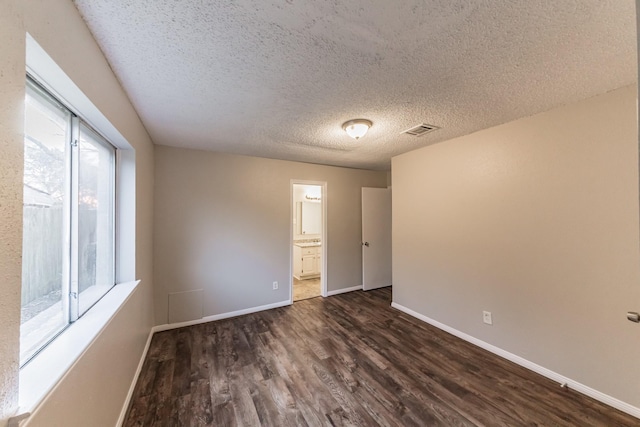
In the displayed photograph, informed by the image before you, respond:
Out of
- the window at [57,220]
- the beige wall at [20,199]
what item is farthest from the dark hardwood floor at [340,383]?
the window at [57,220]

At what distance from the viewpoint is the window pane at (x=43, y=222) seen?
39.9 inches

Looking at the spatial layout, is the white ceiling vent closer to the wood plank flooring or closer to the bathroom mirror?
the wood plank flooring

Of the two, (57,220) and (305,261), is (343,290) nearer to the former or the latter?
(305,261)

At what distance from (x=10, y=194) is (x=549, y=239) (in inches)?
126

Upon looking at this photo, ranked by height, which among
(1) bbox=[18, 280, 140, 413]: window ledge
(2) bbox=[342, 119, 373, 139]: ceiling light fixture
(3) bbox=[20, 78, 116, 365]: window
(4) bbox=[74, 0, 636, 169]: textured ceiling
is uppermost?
(4) bbox=[74, 0, 636, 169]: textured ceiling

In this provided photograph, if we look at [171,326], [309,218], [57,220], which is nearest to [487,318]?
[57,220]

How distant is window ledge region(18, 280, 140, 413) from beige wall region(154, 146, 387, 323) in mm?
1531

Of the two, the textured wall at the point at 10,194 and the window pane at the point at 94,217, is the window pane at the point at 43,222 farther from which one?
the textured wall at the point at 10,194

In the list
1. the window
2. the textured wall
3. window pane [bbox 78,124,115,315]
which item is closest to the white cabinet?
window pane [bbox 78,124,115,315]

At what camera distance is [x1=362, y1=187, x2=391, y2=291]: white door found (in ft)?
14.6

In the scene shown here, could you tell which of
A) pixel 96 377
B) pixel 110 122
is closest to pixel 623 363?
pixel 96 377

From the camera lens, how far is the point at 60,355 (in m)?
1.03

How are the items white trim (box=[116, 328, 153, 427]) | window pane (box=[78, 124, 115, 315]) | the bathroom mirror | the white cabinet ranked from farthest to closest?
the bathroom mirror
the white cabinet
white trim (box=[116, 328, 153, 427])
window pane (box=[78, 124, 115, 315])

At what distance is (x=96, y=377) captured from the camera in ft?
4.13
